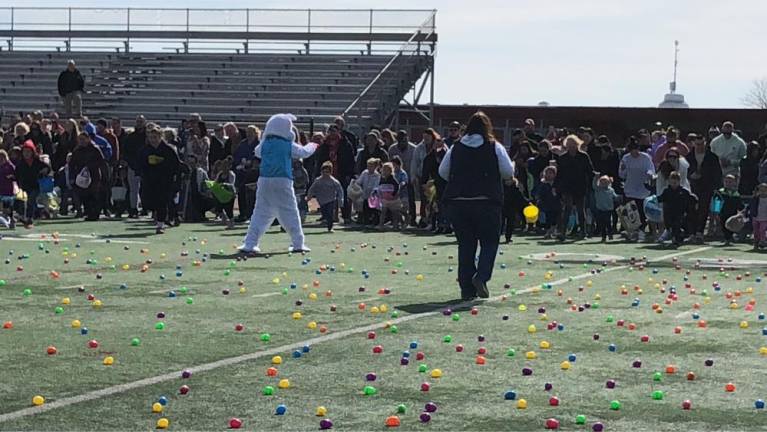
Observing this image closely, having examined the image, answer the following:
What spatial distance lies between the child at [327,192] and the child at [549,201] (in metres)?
3.52

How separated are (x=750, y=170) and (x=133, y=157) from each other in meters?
11.5

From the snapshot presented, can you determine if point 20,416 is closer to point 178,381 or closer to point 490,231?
point 178,381

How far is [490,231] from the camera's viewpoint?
14.2 m

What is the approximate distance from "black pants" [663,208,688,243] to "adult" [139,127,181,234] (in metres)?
8.07

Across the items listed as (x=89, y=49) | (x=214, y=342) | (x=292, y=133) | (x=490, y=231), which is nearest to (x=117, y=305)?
(x=214, y=342)

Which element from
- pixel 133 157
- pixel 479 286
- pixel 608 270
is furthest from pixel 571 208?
pixel 479 286

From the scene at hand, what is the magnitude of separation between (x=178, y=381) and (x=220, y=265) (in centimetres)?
876

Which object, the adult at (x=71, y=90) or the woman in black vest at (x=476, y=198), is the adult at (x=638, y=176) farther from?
the adult at (x=71, y=90)

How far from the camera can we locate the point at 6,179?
25844mm

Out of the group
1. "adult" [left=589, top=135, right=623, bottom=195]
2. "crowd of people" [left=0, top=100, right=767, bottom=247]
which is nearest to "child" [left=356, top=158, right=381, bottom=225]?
"crowd of people" [left=0, top=100, right=767, bottom=247]

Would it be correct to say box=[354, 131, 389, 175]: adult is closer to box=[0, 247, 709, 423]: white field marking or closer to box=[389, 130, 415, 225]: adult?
box=[389, 130, 415, 225]: adult

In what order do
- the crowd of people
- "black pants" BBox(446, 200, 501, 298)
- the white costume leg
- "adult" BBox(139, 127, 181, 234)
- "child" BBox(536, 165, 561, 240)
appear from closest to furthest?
"black pants" BBox(446, 200, 501, 298)
the white costume leg
the crowd of people
"adult" BBox(139, 127, 181, 234)
"child" BBox(536, 165, 561, 240)

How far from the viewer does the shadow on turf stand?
13.2 metres

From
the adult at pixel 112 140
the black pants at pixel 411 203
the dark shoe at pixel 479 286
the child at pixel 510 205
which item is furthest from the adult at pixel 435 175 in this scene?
the dark shoe at pixel 479 286
